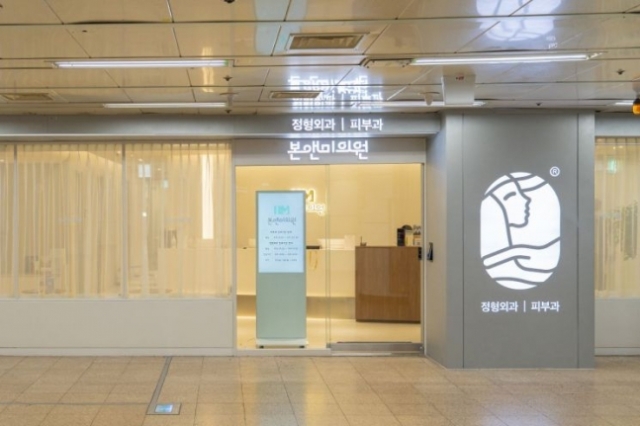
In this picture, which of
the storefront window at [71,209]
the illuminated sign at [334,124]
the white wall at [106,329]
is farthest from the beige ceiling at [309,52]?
the white wall at [106,329]

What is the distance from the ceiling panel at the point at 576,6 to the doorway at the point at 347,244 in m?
5.00

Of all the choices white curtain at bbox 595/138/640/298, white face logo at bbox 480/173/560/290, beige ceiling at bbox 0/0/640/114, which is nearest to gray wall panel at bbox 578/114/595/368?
white face logo at bbox 480/173/560/290

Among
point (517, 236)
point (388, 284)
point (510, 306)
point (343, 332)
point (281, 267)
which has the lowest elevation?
point (343, 332)

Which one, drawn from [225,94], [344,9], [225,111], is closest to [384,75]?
[225,94]

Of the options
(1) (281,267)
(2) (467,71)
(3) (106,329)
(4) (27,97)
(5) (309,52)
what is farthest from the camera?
(1) (281,267)

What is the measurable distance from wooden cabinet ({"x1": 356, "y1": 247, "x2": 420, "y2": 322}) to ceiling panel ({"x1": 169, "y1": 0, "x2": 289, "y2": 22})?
17.7 ft

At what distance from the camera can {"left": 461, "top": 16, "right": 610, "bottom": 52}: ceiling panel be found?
16.8 feet

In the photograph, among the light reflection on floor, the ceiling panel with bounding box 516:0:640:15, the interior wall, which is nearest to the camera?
the ceiling panel with bounding box 516:0:640:15

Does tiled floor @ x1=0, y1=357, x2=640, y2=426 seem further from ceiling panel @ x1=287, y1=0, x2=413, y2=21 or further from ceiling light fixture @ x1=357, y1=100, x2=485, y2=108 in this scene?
ceiling panel @ x1=287, y1=0, x2=413, y2=21

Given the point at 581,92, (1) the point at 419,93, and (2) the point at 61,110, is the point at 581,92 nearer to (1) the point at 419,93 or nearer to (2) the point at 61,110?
(1) the point at 419,93

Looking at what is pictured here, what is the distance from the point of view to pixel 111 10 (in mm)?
4785

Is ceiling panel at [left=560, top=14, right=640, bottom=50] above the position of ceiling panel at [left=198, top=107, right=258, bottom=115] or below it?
above

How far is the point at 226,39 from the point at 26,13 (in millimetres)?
1369

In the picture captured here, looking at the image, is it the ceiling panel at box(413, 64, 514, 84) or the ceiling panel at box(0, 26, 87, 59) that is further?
the ceiling panel at box(413, 64, 514, 84)
